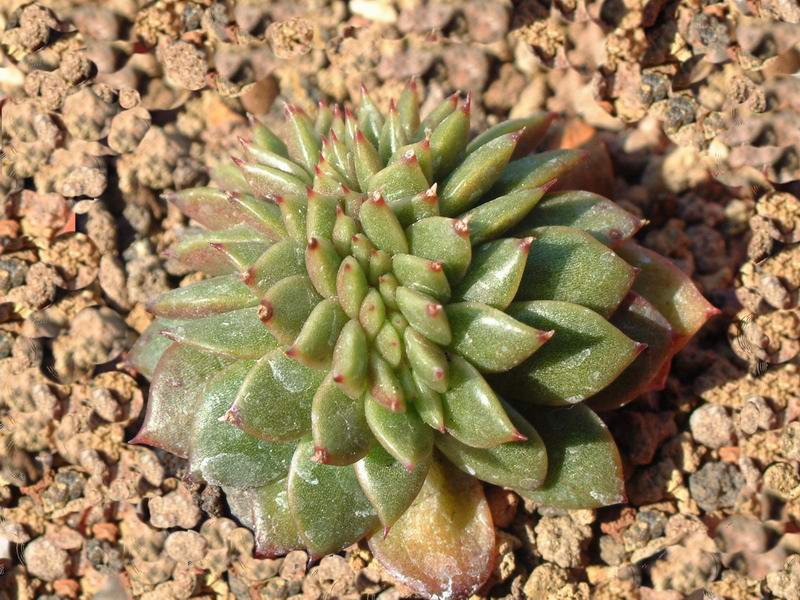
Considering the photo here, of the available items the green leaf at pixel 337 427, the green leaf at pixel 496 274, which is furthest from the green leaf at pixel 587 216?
the green leaf at pixel 337 427

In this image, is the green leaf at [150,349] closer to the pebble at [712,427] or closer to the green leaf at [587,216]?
the green leaf at [587,216]

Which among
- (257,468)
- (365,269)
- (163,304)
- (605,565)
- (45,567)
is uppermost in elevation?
(365,269)

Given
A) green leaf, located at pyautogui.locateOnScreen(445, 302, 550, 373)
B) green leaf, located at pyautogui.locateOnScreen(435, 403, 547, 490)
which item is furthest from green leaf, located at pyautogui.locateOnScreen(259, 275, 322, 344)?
green leaf, located at pyautogui.locateOnScreen(435, 403, 547, 490)

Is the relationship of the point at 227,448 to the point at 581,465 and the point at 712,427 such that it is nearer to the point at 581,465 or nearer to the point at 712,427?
the point at 581,465

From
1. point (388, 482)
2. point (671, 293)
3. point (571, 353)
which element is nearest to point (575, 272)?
point (571, 353)

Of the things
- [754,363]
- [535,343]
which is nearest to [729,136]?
[754,363]

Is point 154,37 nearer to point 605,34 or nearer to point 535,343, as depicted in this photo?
point 605,34
